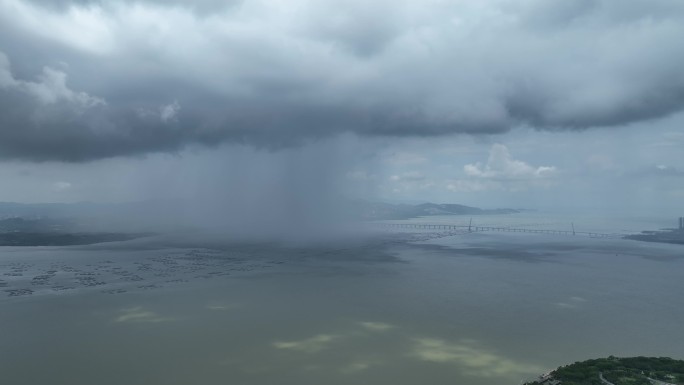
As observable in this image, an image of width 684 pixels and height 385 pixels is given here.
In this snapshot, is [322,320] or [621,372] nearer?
[621,372]

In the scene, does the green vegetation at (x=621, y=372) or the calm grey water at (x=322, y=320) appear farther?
the calm grey water at (x=322, y=320)

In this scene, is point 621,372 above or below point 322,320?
above

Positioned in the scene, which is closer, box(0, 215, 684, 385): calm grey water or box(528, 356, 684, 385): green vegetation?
box(528, 356, 684, 385): green vegetation

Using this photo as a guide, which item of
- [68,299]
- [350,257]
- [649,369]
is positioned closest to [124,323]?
[68,299]

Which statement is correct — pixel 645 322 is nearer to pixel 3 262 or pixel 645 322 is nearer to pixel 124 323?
pixel 124 323
